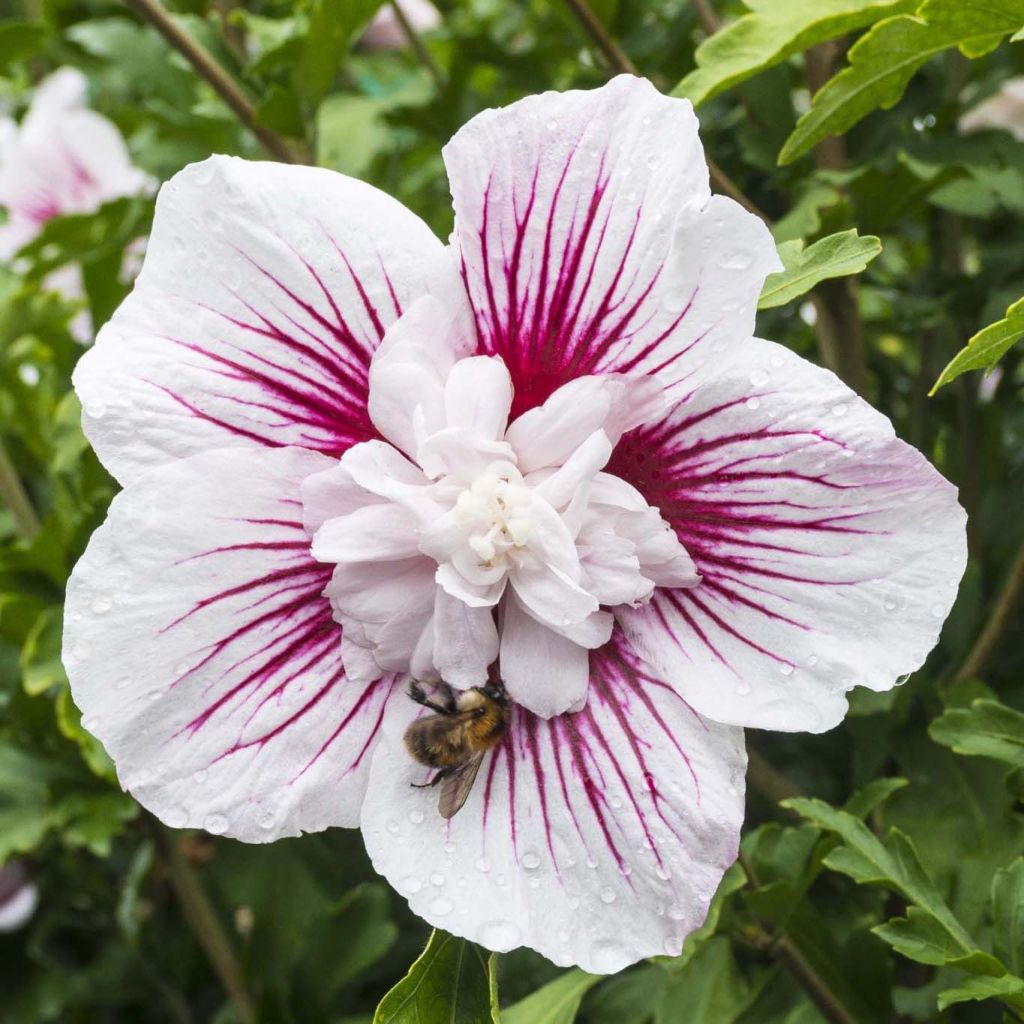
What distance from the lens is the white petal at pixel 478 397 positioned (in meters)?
0.71

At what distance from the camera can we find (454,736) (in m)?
0.70

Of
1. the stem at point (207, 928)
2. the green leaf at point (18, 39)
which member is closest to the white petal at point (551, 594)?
the stem at point (207, 928)

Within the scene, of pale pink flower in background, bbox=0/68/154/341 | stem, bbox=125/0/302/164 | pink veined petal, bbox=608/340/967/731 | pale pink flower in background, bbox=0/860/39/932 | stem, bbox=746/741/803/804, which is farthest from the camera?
pale pink flower in background, bbox=0/68/154/341

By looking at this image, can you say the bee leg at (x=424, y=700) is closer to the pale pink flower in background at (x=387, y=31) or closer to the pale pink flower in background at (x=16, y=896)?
the pale pink flower in background at (x=16, y=896)

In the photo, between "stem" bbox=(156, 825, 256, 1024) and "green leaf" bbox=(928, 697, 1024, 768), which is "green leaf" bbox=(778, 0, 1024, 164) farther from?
"stem" bbox=(156, 825, 256, 1024)

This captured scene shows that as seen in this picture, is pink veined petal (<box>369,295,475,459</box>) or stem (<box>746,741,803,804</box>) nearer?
pink veined petal (<box>369,295,475,459</box>)

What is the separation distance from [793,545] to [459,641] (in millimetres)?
192

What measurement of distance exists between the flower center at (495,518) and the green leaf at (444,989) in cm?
23

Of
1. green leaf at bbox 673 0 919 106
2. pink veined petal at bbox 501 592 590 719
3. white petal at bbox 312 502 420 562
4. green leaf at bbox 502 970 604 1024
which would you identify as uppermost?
green leaf at bbox 673 0 919 106

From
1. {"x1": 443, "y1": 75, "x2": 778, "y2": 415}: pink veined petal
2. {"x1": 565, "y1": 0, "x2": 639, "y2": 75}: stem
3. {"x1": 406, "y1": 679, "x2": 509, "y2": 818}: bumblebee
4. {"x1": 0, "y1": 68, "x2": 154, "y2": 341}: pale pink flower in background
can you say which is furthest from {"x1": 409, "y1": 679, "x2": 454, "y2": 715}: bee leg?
{"x1": 0, "y1": 68, "x2": 154, "y2": 341}: pale pink flower in background

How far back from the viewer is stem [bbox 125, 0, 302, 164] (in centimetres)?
112

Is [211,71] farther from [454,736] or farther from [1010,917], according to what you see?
[1010,917]

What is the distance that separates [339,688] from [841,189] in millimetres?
680

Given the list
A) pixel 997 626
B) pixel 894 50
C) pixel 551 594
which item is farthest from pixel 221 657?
pixel 997 626
